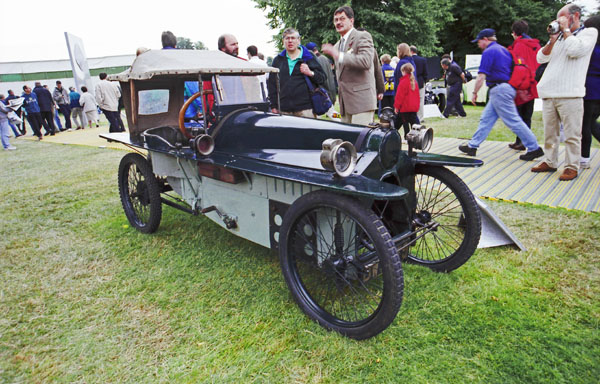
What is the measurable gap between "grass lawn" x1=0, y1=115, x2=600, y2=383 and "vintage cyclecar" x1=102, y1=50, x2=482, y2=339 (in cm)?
23

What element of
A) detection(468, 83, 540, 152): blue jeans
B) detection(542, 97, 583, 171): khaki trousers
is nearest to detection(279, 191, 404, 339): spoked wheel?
detection(542, 97, 583, 171): khaki trousers

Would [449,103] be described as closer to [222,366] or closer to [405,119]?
[405,119]

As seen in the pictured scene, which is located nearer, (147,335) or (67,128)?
(147,335)

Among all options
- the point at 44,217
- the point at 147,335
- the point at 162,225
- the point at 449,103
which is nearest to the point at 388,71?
the point at 449,103

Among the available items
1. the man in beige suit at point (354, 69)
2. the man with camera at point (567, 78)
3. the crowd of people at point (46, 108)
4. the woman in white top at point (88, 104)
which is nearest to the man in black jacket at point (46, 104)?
the crowd of people at point (46, 108)

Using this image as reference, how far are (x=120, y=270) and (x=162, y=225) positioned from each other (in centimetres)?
100

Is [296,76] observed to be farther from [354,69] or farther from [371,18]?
[371,18]

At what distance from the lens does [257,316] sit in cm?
249

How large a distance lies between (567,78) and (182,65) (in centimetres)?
451

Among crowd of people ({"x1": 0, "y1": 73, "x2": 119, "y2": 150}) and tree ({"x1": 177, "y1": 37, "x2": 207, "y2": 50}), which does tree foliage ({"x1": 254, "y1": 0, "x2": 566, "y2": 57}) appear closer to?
crowd of people ({"x1": 0, "y1": 73, "x2": 119, "y2": 150})

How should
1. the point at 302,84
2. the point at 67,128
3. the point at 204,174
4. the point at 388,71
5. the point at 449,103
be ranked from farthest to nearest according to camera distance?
the point at 67,128 → the point at 449,103 → the point at 388,71 → the point at 302,84 → the point at 204,174

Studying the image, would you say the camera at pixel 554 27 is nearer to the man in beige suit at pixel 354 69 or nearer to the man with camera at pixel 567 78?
the man with camera at pixel 567 78

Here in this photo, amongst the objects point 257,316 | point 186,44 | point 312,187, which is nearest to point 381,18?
point 312,187

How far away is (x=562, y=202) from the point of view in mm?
4016
